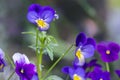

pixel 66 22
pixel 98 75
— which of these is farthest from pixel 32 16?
pixel 66 22

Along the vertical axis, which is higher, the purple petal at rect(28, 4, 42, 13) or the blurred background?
the purple petal at rect(28, 4, 42, 13)

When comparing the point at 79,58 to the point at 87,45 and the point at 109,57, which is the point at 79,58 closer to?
the point at 87,45

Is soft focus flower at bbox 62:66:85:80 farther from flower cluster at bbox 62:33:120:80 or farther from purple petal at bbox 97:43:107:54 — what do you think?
purple petal at bbox 97:43:107:54

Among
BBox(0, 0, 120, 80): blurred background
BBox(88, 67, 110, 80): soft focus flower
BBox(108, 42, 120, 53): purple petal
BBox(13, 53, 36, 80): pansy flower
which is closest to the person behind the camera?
BBox(13, 53, 36, 80): pansy flower

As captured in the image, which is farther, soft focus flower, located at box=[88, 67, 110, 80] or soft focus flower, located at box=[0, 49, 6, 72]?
soft focus flower, located at box=[88, 67, 110, 80]

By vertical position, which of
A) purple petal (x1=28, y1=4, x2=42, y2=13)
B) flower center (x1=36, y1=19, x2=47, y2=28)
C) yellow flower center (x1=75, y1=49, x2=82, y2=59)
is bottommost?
yellow flower center (x1=75, y1=49, x2=82, y2=59)

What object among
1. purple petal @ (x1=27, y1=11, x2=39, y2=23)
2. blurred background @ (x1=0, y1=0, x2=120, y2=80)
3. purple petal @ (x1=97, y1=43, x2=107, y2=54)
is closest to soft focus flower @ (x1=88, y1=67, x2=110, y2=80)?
purple petal @ (x1=97, y1=43, x2=107, y2=54)

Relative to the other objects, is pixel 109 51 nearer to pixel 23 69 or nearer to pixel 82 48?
pixel 82 48
